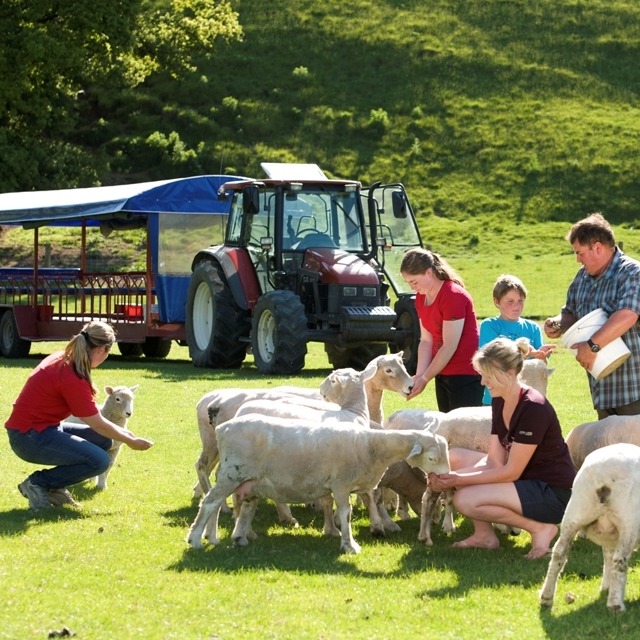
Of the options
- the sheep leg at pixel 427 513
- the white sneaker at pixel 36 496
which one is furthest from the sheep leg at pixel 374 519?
the white sneaker at pixel 36 496

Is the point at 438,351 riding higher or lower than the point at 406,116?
lower

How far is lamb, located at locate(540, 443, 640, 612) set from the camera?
582 centimetres

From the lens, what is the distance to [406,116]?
52.9m

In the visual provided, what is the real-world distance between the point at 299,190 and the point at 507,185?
30765mm

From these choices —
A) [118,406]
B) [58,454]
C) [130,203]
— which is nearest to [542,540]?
[58,454]

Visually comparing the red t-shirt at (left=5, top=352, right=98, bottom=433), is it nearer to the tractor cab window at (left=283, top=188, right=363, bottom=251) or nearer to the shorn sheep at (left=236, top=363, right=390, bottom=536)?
the shorn sheep at (left=236, top=363, right=390, bottom=536)

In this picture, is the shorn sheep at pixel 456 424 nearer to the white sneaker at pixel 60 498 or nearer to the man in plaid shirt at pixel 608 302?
the man in plaid shirt at pixel 608 302

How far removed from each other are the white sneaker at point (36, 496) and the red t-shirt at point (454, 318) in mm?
2876

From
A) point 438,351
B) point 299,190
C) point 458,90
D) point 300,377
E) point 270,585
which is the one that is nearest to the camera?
point 270,585

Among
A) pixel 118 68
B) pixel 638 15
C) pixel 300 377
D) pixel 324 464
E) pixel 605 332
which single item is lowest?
pixel 300 377

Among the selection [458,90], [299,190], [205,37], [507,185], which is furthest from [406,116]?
[299,190]

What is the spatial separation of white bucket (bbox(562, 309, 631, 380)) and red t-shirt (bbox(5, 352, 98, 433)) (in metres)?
3.21

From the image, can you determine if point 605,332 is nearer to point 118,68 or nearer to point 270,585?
point 270,585

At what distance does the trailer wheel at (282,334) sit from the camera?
16.5 meters
